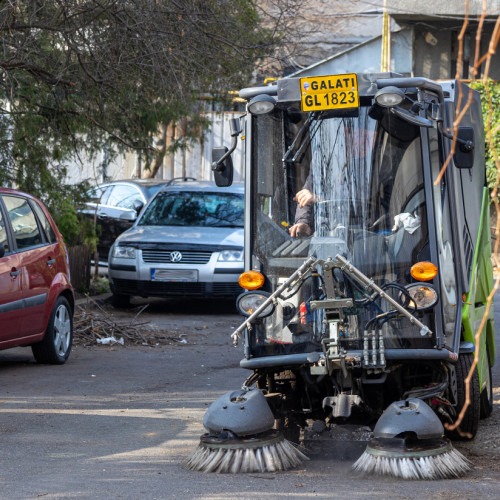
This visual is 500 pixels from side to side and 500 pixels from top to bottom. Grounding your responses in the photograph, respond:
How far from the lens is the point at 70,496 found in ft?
16.8

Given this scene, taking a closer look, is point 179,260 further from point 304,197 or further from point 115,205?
point 304,197

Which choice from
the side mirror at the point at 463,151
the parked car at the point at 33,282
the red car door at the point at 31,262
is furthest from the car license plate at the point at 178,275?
the side mirror at the point at 463,151

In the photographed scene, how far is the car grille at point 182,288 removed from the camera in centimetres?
1360

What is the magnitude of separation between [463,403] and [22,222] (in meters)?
5.03

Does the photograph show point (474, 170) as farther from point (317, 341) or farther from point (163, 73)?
point (163, 73)

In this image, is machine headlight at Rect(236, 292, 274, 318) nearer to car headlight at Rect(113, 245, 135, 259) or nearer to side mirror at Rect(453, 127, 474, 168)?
side mirror at Rect(453, 127, 474, 168)

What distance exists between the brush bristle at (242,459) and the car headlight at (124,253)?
8423 mm

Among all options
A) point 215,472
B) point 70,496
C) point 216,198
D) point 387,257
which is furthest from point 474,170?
point 216,198

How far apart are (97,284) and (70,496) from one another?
1125cm

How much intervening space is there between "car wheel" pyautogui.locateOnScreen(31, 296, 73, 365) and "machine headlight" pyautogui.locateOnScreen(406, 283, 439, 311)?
16.1 ft

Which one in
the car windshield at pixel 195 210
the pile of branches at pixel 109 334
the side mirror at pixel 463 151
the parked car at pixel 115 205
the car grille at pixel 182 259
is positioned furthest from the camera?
the parked car at pixel 115 205

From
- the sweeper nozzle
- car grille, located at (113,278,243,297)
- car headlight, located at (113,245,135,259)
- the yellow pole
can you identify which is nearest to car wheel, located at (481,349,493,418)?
the sweeper nozzle

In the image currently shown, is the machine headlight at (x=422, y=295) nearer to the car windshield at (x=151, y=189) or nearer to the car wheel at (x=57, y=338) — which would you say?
the car wheel at (x=57, y=338)

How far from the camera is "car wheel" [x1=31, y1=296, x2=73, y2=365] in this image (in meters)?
9.76
